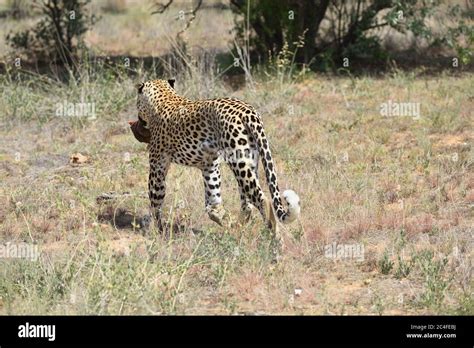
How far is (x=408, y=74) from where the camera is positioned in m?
15.0

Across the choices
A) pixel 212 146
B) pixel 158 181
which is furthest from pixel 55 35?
pixel 212 146

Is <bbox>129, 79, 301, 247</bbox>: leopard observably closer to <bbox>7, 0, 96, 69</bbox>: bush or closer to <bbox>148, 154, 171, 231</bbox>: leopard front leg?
<bbox>148, 154, 171, 231</bbox>: leopard front leg

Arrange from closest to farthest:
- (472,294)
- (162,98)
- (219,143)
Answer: (472,294)
(219,143)
(162,98)

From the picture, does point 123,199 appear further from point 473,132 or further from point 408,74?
point 408,74

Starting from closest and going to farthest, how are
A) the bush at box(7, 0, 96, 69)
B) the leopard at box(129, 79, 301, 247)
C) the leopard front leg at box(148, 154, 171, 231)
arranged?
1. the leopard at box(129, 79, 301, 247)
2. the leopard front leg at box(148, 154, 171, 231)
3. the bush at box(7, 0, 96, 69)

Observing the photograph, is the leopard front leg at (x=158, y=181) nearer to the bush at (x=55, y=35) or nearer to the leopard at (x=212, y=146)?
the leopard at (x=212, y=146)

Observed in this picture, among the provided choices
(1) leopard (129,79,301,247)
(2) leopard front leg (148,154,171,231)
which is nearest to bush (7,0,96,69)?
(1) leopard (129,79,301,247)

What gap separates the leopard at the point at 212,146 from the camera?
7.58 m

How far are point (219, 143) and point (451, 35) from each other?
8.29 m

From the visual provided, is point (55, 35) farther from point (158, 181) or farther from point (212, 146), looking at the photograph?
point (212, 146)

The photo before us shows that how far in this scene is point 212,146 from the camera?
820cm

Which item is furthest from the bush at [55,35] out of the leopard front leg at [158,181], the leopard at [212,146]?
the leopard front leg at [158,181]

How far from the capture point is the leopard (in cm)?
758
